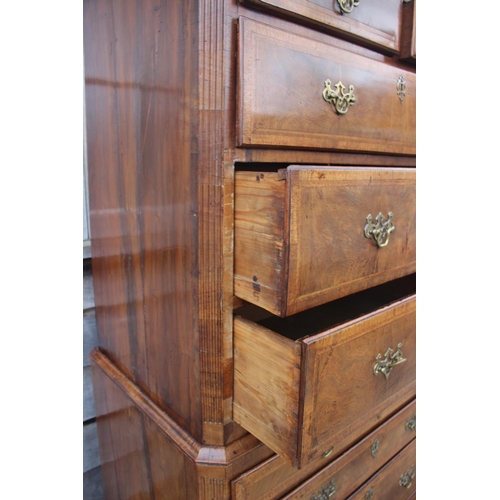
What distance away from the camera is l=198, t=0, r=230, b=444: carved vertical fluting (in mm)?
517

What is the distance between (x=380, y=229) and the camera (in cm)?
60

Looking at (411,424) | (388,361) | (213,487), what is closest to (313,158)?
(388,361)

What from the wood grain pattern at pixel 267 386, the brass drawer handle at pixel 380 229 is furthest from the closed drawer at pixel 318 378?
the brass drawer handle at pixel 380 229

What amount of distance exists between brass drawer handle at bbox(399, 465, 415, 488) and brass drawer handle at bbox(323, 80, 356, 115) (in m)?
0.82

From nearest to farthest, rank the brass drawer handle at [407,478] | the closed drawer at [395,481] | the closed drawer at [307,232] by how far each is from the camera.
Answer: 1. the closed drawer at [307,232]
2. the closed drawer at [395,481]
3. the brass drawer handle at [407,478]

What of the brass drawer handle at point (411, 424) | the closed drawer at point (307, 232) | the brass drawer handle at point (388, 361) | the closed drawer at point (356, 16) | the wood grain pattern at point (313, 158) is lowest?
the brass drawer handle at point (411, 424)

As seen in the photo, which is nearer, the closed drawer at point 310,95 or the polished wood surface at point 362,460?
the closed drawer at point 310,95

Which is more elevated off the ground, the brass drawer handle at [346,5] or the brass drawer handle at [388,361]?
the brass drawer handle at [346,5]

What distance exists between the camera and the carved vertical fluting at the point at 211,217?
52 centimetres

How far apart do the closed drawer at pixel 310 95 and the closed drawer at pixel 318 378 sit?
0.83 feet

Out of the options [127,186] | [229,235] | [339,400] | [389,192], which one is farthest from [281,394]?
[127,186]

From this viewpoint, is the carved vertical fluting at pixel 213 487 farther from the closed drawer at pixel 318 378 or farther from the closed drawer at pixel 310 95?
the closed drawer at pixel 310 95

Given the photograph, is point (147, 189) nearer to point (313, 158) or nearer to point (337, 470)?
point (313, 158)

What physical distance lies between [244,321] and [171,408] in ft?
0.76
